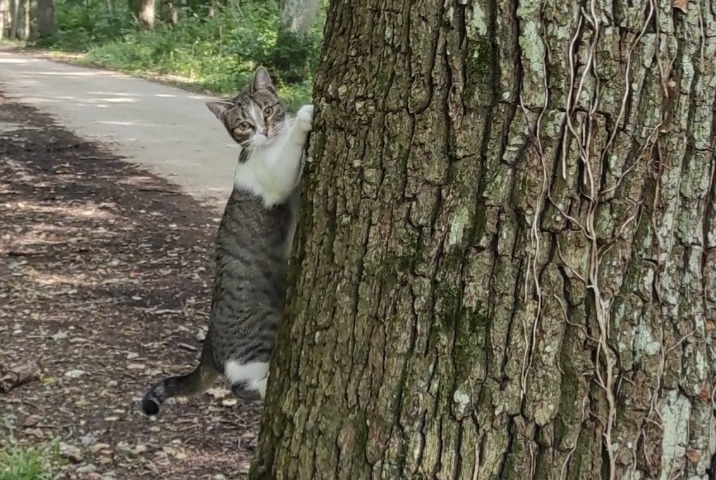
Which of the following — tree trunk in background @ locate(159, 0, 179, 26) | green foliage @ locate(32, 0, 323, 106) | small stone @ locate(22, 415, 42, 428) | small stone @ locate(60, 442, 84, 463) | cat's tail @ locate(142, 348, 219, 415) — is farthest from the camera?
tree trunk in background @ locate(159, 0, 179, 26)

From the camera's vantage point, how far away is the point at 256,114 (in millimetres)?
3748

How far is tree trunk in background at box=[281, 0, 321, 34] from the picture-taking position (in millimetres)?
14070

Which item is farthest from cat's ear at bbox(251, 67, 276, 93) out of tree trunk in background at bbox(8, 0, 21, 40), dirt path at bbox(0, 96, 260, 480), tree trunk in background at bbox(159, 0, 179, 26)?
tree trunk in background at bbox(8, 0, 21, 40)

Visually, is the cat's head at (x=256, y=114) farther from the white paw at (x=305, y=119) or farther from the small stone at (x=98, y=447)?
the small stone at (x=98, y=447)

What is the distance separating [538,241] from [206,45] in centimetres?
1702

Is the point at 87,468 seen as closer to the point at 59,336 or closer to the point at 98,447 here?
the point at 98,447

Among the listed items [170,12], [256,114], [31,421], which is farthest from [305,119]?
[170,12]

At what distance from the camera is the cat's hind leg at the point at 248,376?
349cm

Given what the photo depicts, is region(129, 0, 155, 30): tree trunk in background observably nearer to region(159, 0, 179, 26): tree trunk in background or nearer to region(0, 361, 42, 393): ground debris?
region(159, 0, 179, 26): tree trunk in background

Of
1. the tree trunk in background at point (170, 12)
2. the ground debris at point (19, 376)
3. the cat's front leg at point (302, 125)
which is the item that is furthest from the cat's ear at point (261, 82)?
the tree trunk in background at point (170, 12)

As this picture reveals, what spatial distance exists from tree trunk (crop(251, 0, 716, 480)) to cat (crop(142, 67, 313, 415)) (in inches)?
50.6

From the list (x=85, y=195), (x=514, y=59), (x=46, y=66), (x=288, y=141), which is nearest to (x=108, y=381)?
(x=288, y=141)

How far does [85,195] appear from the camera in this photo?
7543mm

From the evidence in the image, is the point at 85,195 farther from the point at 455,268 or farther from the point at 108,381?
the point at 455,268
